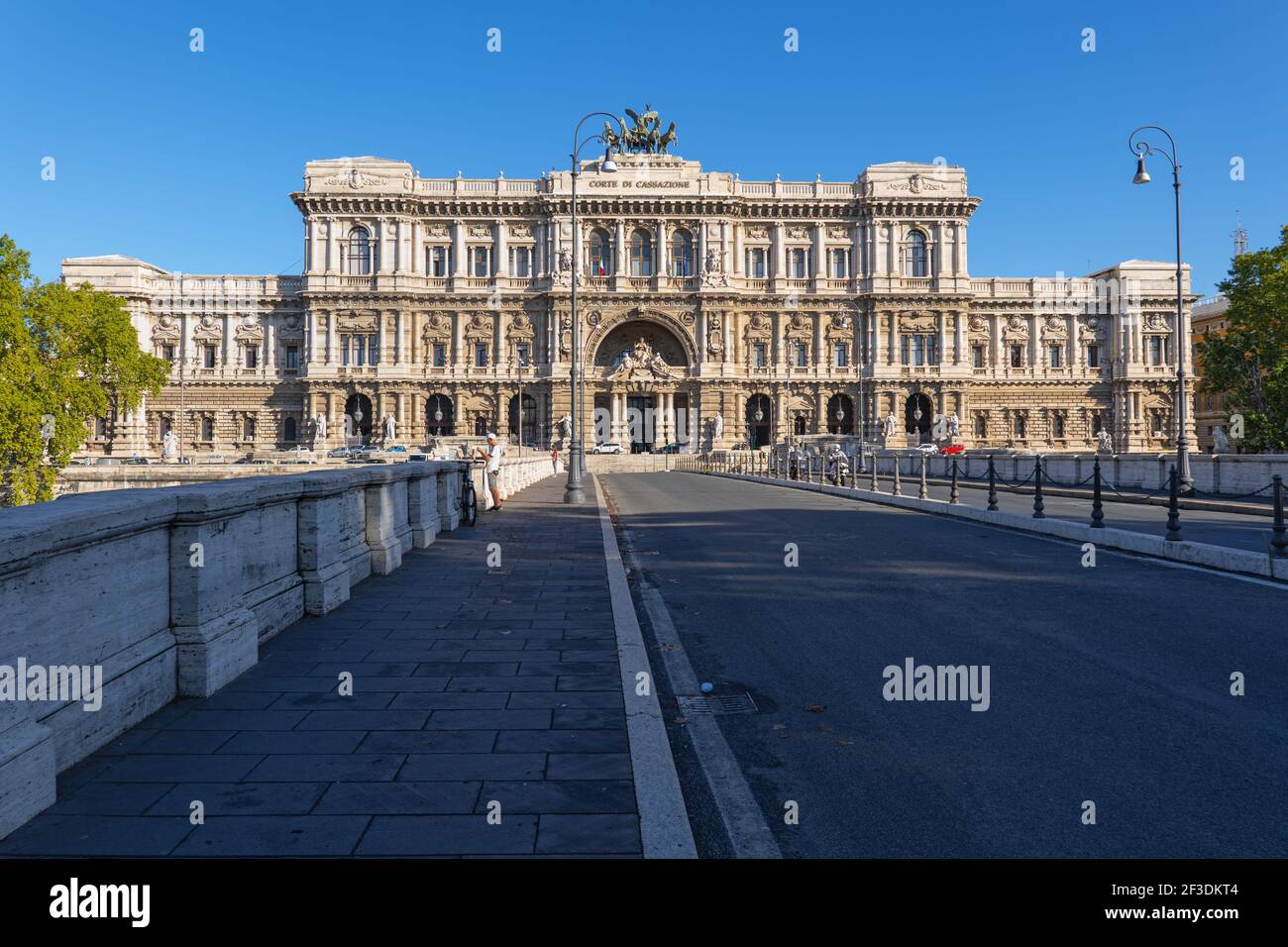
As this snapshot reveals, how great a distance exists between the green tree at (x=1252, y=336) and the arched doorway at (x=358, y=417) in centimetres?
5514

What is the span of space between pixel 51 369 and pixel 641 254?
40.9 meters

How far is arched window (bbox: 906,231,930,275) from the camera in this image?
71188 mm

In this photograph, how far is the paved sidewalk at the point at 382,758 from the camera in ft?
11.0

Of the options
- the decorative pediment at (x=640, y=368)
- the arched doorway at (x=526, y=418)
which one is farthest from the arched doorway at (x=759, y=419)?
the arched doorway at (x=526, y=418)

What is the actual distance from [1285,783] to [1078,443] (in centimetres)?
7816

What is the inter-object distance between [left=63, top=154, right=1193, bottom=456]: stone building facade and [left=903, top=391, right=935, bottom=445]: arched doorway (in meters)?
A: 0.17

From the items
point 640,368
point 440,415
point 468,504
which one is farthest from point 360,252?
point 468,504

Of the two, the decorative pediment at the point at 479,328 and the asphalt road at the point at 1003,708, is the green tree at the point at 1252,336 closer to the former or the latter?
the asphalt road at the point at 1003,708

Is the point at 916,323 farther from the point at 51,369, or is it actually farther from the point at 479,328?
the point at 51,369

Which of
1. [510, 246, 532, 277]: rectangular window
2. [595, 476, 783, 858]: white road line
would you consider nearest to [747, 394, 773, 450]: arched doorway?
[510, 246, 532, 277]: rectangular window

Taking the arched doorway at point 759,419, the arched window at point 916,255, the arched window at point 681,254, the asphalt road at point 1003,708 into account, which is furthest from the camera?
the arched window at point 916,255

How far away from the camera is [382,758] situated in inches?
167

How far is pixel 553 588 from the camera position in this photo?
30.7ft
